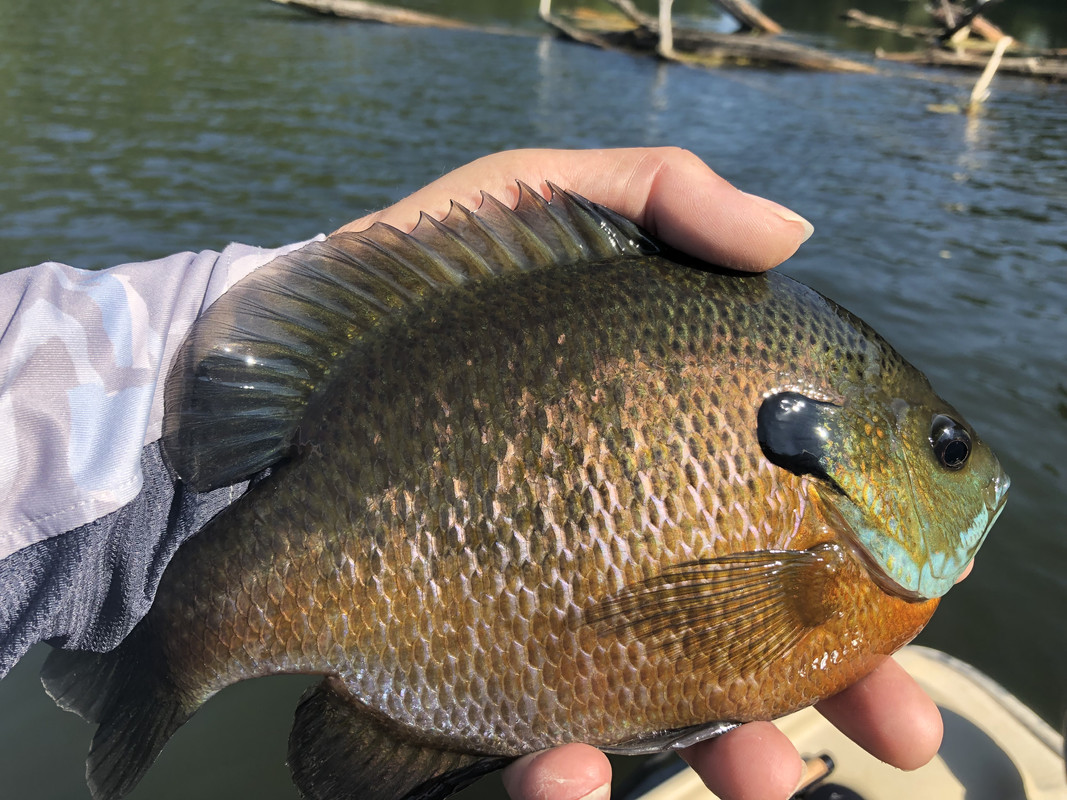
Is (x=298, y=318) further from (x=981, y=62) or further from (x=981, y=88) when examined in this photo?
(x=981, y=62)

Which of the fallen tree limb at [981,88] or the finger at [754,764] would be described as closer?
the finger at [754,764]

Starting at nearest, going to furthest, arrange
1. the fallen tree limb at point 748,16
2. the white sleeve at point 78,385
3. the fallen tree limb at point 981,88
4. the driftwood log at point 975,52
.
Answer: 1. the white sleeve at point 78,385
2. the fallen tree limb at point 981,88
3. the driftwood log at point 975,52
4. the fallen tree limb at point 748,16

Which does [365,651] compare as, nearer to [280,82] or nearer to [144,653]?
[144,653]

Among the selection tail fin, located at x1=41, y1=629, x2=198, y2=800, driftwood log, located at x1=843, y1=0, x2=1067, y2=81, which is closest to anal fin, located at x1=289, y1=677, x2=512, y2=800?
tail fin, located at x1=41, y1=629, x2=198, y2=800

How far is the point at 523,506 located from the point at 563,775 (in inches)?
28.8

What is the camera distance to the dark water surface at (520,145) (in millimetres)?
4195

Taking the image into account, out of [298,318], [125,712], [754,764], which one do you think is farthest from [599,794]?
[298,318]

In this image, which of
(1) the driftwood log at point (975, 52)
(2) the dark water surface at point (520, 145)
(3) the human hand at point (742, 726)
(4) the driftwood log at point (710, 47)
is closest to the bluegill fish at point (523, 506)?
(3) the human hand at point (742, 726)

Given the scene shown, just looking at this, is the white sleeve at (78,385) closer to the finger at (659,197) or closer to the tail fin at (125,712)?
the tail fin at (125,712)

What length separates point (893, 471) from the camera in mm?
1732

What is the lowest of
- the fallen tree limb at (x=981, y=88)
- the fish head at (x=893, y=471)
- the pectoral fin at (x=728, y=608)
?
the pectoral fin at (x=728, y=608)

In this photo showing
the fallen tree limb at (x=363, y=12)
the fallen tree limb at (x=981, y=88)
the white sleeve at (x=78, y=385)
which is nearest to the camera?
the white sleeve at (x=78, y=385)

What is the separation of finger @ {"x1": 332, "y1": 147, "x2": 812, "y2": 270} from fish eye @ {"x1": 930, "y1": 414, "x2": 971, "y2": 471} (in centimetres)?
61

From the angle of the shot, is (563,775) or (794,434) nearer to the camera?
(794,434)
